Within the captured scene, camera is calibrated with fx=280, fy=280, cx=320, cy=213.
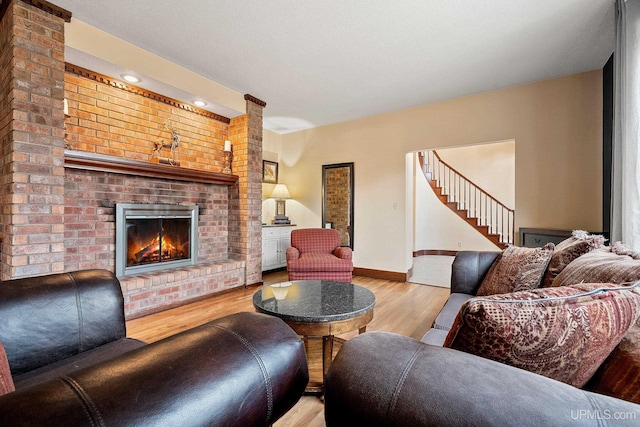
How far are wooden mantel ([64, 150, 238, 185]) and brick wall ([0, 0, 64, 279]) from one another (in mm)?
229

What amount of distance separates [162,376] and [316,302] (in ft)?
3.92

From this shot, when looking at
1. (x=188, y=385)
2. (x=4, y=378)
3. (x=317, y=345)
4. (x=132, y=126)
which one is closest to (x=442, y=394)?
(x=188, y=385)

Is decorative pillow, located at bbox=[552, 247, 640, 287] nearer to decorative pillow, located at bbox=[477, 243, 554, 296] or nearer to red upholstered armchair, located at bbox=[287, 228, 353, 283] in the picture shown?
decorative pillow, located at bbox=[477, 243, 554, 296]

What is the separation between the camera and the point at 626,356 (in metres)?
0.66

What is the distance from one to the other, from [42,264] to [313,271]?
230 cm

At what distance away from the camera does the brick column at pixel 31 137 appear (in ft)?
6.49

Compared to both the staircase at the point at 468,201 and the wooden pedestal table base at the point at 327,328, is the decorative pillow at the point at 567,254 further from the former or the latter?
the staircase at the point at 468,201

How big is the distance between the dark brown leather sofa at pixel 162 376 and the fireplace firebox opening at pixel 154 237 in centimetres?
192

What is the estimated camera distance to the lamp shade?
5.08 m

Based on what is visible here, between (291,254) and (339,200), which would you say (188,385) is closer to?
(291,254)

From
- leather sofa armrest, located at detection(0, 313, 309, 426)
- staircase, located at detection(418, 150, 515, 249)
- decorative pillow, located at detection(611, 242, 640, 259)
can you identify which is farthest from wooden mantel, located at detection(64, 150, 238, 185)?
staircase, located at detection(418, 150, 515, 249)

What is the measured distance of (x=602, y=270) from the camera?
3.37ft

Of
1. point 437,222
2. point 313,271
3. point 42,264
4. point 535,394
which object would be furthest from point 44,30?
point 437,222

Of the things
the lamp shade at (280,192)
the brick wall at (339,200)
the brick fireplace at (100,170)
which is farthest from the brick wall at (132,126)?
the brick wall at (339,200)
